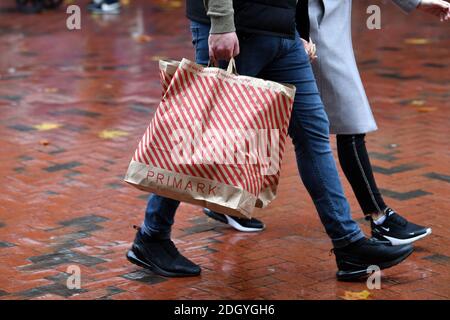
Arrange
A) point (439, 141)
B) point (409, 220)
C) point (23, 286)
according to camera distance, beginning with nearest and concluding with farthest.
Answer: point (23, 286), point (409, 220), point (439, 141)

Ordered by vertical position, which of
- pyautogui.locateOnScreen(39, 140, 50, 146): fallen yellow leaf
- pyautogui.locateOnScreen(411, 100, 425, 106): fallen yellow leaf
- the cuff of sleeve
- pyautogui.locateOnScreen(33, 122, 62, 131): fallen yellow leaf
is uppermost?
the cuff of sleeve

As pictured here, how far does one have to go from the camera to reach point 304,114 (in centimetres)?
428

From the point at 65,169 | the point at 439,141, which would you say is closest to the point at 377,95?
the point at 439,141

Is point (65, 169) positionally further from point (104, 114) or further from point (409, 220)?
point (409, 220)

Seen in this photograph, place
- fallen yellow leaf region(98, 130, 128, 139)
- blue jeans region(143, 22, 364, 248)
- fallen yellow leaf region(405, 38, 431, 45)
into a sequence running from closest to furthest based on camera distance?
1. blue jeans region(143, 22, 364, 248)
2. fallen yellow leaf region(98, 130, 128, 139)
3. fallen yellow leaf region(405, 38, 431, 45)

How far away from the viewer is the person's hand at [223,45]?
3977 mm

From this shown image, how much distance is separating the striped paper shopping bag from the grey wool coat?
0.72m

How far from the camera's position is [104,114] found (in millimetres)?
7625

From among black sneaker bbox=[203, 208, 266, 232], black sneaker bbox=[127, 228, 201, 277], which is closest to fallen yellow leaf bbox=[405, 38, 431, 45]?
black sneaker bbox=[203, 208, 266, 232]

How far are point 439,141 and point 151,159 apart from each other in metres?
3.15

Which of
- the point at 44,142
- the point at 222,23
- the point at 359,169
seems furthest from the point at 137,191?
the point at 222,23

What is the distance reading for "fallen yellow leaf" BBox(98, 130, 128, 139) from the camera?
22.8 ft

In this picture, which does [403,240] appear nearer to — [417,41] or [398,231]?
[398,231]

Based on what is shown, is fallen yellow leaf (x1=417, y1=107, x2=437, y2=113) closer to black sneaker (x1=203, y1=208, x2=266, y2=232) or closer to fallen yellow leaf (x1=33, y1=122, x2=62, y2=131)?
fallen yellow leaf (x1=33, y1=122, x2=62, y2=131)
